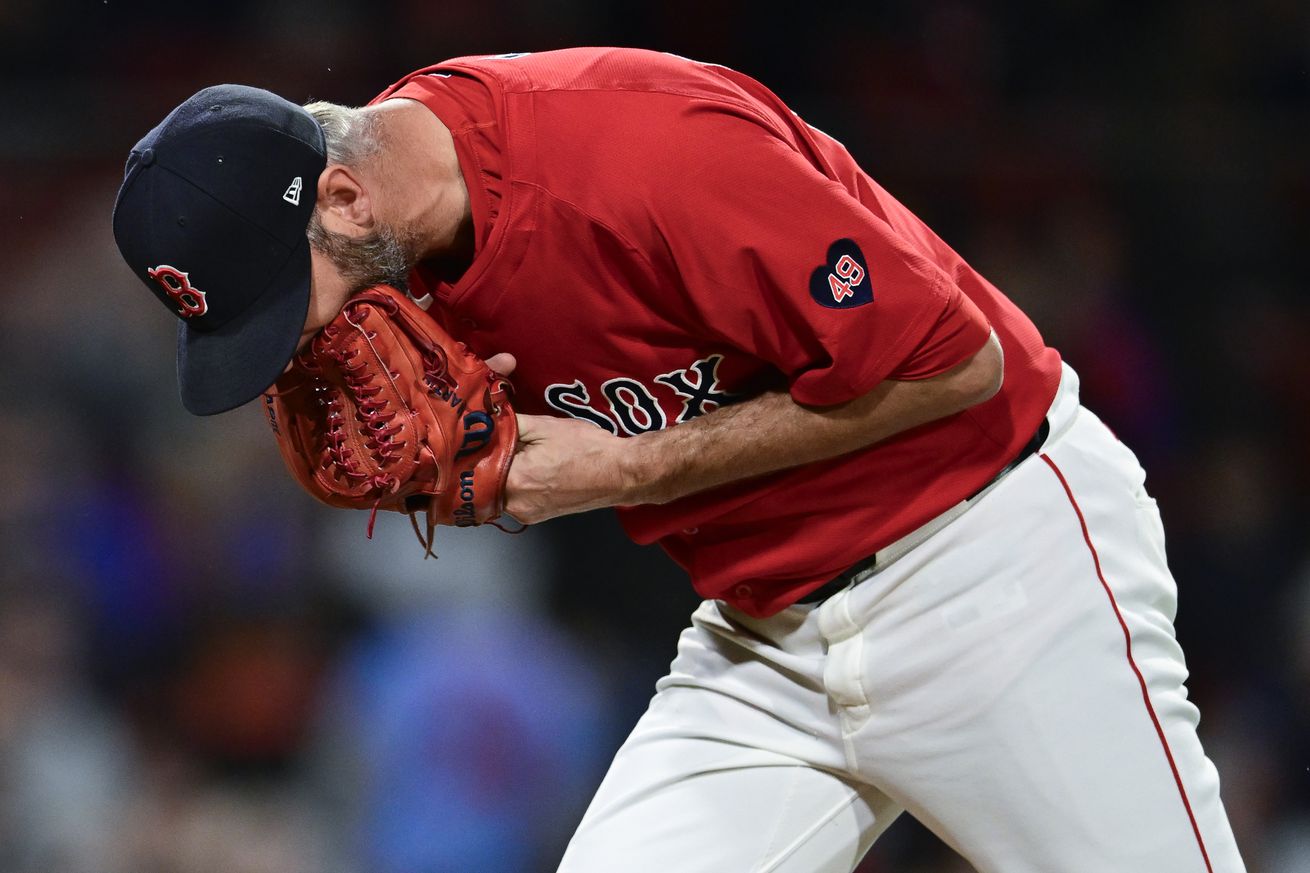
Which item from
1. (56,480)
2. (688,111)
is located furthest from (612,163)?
(56,480)

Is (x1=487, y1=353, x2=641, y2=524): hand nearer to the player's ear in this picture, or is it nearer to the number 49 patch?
the player's ear

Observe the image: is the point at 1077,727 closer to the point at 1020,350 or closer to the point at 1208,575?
the point at 1020,350

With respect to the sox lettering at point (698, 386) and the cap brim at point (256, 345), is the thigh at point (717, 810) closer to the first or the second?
the sox lettering at point (698, 386)

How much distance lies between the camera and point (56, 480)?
4.23 m

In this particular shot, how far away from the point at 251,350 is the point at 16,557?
109 inches

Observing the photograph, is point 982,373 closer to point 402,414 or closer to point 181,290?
point 402,414

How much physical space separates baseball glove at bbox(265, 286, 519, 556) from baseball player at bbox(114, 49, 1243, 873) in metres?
0.05

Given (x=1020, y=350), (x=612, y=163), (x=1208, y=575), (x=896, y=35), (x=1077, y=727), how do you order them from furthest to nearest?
(x=896, y=35)
(x=1208, y=575)
(x=1020, y=350)
(x=1077, y=727)
(x=612, y=163)

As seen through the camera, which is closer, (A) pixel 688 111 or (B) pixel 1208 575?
(A) pixel 688 111

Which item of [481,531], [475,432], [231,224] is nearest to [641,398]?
[475,432]

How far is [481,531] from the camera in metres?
4.32

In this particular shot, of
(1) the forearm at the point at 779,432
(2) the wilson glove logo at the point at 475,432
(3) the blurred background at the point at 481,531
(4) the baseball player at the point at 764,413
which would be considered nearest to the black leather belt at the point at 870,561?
(4) the baseball player at the point at 764,413

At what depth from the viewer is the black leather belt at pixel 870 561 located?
200 cm

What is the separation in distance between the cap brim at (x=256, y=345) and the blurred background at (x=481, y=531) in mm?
2312
